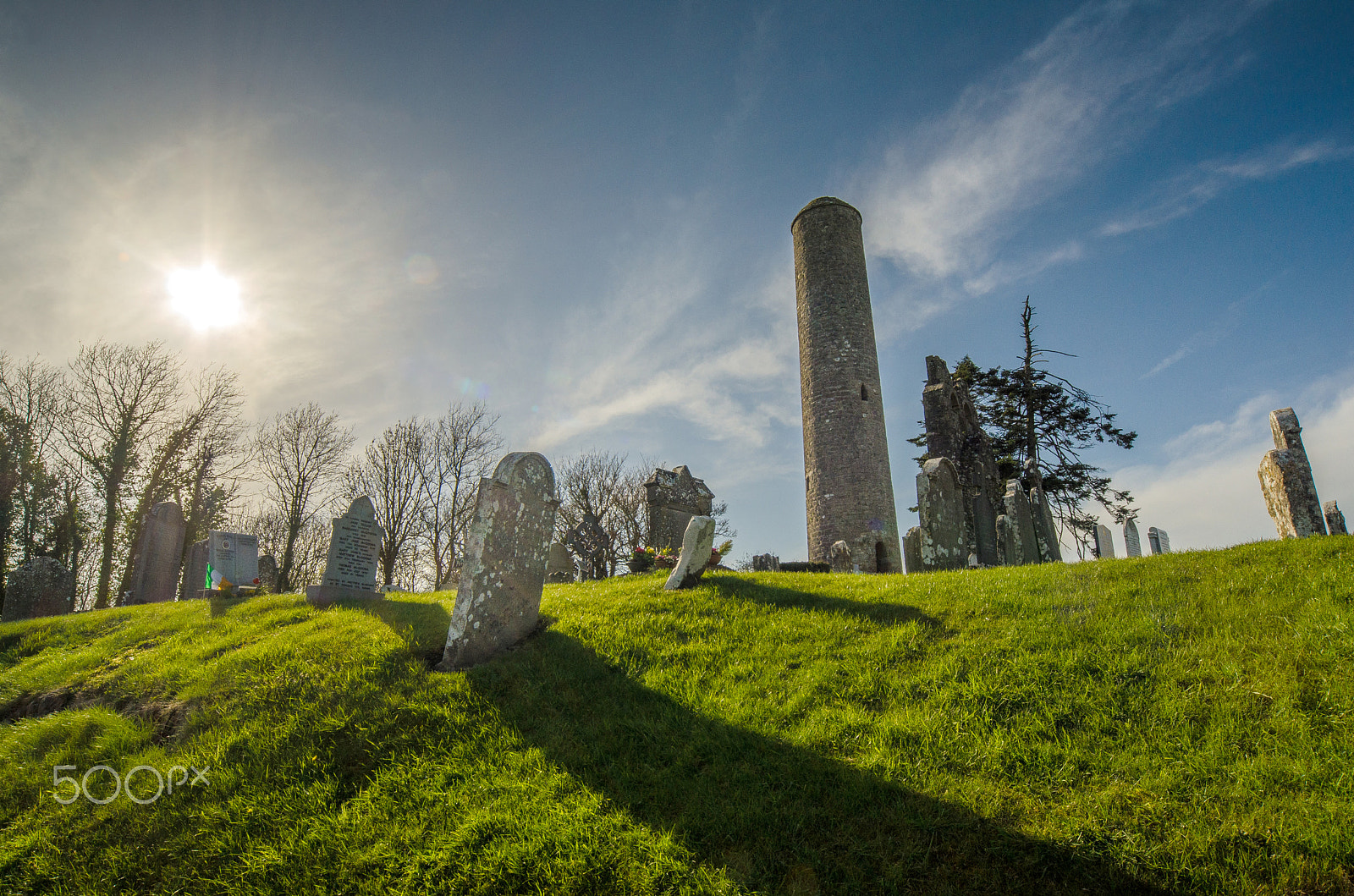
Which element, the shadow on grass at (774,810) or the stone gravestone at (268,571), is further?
the stone gravestone at (268,571)

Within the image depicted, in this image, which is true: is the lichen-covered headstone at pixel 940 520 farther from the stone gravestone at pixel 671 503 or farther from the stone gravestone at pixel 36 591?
the stone gravestone at pixel 36 591

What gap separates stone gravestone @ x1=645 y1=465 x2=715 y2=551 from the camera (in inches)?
552

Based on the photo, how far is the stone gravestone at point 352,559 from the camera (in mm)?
9492

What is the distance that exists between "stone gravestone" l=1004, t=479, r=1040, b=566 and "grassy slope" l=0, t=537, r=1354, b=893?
398 centimetres

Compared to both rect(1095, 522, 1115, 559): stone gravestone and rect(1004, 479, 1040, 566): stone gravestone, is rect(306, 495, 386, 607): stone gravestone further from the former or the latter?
rect(1095, 522, 1115, 559): stone gravestone

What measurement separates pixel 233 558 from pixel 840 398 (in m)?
19.2

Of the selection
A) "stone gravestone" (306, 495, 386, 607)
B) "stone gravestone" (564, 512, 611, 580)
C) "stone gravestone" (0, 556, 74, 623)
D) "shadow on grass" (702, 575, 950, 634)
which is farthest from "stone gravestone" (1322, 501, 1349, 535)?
"stone gravestone" (0, 556, 74, 623)

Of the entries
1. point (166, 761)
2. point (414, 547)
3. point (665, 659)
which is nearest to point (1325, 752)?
point (665, 659)

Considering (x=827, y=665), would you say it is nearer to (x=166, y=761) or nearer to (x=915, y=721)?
(x=915, y=721)

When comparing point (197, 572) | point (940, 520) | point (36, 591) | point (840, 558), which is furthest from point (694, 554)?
point (36, 591)

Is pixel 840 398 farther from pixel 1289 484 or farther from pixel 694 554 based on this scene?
pixel 694 554

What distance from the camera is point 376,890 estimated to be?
3467 millimetres

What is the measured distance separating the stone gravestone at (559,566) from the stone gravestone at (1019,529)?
382 inches

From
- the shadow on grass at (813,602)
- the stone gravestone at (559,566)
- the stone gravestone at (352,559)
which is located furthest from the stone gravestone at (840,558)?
the stone gravestone at (352,559)
